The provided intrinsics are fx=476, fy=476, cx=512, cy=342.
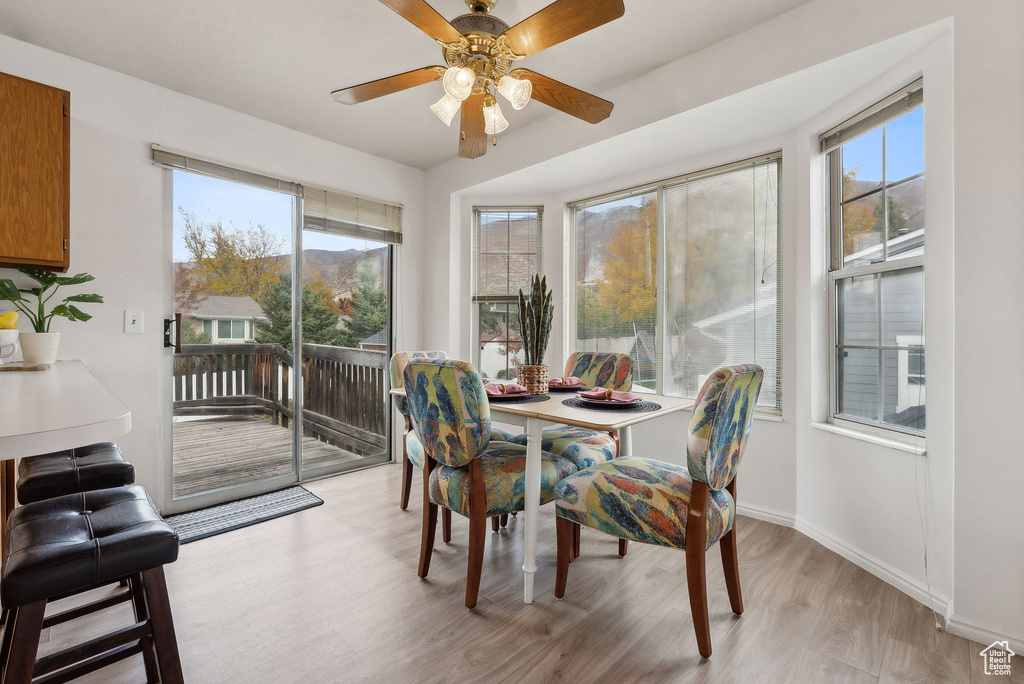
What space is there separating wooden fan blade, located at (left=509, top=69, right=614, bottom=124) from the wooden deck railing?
2442 mm

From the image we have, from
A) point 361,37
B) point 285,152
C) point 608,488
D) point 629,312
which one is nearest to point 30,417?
point 608,488

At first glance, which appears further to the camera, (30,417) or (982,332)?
(982,332)

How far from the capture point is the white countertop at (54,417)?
77 cm

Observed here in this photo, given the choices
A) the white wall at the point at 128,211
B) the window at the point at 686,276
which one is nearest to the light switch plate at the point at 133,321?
the white wall at the point at 128,211

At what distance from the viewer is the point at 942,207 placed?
5.90ft

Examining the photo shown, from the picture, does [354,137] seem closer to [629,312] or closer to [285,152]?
[285,152]

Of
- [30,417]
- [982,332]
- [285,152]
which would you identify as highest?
[285,152]

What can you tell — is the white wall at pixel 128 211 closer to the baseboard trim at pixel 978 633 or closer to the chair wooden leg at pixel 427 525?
the chair wooden leg at pixel 427 525

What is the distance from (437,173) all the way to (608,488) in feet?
10.7

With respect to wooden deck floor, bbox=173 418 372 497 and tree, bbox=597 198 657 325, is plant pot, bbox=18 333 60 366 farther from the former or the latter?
tree, bbox=597 198 657 325

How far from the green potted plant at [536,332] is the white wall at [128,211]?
2188 millimetres

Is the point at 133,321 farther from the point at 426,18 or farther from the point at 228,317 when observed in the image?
the point at 426,18

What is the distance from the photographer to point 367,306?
12.8 ft

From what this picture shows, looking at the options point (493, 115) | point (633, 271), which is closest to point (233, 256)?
point (493, 115)
